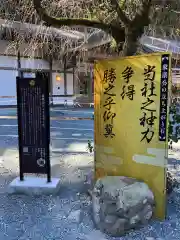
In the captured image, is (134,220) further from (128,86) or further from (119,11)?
(119,11)

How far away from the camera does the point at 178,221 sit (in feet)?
10.2

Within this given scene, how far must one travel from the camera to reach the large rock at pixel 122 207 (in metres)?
2.77

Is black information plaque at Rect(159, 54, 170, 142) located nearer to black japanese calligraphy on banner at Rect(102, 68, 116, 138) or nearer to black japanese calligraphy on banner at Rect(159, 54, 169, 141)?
black japanese calligraphy on banner at Rect(159, 54, 169, 141)

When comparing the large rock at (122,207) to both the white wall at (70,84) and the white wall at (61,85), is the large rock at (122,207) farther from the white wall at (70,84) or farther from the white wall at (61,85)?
the white wall at (70,84)

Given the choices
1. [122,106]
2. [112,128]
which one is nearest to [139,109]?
[122,106]

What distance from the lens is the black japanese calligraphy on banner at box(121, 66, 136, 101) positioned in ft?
10.3

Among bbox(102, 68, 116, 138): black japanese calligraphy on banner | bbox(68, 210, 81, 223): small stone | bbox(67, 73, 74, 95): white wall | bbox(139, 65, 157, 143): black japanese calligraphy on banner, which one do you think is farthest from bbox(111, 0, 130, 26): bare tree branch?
bbox(67, 73, 74, 95): white wall

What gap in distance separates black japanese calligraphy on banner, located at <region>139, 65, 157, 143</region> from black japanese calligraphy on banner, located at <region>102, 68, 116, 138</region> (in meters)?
0.41

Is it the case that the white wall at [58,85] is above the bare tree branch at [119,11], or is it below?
below

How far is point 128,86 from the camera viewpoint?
319cm

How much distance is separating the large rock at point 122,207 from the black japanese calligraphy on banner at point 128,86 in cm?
102

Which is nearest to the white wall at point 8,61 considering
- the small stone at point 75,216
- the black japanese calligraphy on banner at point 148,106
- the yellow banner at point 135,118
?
the yellow banner at point 135,118

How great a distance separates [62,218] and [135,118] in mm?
1431

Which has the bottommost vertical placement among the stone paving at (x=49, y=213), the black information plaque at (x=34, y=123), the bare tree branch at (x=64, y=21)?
the stone paving at (x=49, y=213)
